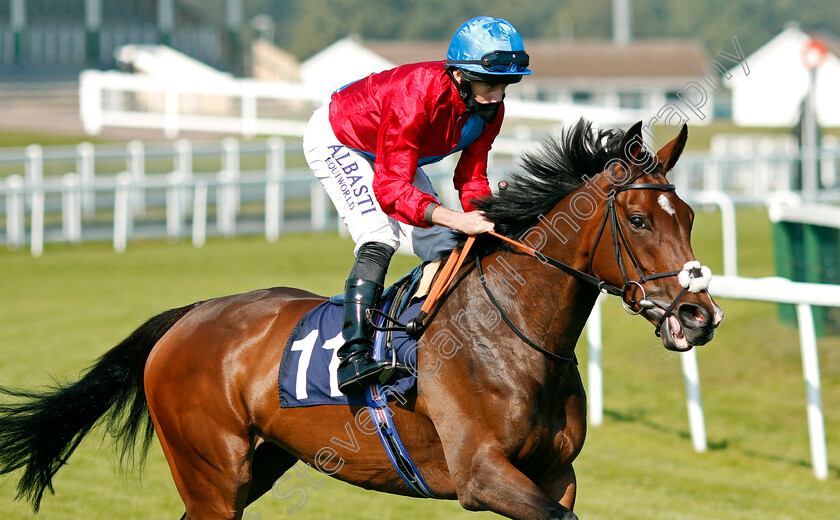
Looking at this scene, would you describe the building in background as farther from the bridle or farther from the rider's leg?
the bridle

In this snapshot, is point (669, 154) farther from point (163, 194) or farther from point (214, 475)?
point (163, 194)

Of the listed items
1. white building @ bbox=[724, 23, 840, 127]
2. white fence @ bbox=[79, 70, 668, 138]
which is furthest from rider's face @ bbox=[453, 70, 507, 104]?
white building @ bbox=[724, 23, 840, 127]

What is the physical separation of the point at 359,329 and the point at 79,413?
152 centimetres

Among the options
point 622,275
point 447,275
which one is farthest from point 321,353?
point 622,275

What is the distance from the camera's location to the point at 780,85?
56406mm

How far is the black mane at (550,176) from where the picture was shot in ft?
10.9

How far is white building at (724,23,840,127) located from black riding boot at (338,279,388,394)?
5040cm

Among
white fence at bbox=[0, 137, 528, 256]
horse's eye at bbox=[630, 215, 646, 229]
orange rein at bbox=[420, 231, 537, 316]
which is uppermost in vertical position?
horse's eye at bbox=[630, 215, 646, 229]

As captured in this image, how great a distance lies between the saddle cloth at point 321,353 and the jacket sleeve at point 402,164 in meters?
0.34

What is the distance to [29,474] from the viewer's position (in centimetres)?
416

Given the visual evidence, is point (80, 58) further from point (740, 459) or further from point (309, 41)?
point (309, 41)

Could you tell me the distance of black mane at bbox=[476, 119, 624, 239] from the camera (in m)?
3.32

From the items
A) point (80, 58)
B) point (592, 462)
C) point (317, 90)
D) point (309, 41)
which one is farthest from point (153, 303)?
point (309, 41)

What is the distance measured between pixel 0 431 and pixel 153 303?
618cm
